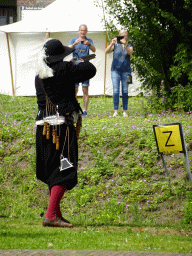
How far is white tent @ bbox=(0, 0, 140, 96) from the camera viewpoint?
16.5 meters

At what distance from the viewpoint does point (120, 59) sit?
10609 mm

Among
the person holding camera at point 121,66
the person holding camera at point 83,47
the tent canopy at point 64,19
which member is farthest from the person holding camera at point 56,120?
the tent canopy at point 64,19

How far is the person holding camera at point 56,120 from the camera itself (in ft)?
17.3

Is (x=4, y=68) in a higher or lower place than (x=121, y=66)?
lower

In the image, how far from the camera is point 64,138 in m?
5.38

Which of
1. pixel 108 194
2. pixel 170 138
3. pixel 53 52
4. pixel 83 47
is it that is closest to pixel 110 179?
pixel 108 194

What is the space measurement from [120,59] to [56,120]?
18.3 ft

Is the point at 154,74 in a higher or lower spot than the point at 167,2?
lower

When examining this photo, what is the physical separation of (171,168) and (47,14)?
35.9ft

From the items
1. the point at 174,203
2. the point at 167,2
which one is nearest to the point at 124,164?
the point at 174,203

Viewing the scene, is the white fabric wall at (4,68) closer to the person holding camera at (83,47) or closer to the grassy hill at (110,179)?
the person holding camera at (83,47)

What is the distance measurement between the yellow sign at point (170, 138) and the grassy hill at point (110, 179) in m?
0.72

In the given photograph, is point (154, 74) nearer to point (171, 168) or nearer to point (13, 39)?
point (171, 168)

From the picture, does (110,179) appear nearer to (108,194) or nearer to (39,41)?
(108,194)
